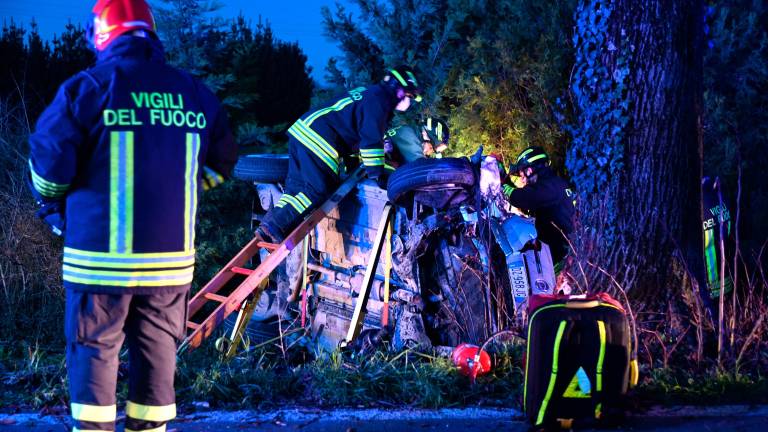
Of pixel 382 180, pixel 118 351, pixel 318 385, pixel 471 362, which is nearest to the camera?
pixel 118 351

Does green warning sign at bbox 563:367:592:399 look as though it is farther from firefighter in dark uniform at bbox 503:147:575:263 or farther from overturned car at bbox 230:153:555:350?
firefighter in dark uniform at bbox 503:147:575:263

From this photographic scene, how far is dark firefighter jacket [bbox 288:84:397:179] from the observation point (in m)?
6.59

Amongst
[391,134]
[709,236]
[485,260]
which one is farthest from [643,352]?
[391,134]

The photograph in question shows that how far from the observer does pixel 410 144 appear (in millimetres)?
6875

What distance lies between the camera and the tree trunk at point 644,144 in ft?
16.6

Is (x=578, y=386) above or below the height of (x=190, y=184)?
below

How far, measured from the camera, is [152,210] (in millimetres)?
3234

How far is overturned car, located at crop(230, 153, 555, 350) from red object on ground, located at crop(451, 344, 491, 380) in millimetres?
648

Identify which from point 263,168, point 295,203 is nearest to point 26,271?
point 263,168

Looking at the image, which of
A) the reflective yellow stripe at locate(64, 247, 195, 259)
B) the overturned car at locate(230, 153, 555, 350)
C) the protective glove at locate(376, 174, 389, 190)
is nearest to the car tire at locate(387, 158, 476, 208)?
the overturned car at locate(230, 153, 555, 350)

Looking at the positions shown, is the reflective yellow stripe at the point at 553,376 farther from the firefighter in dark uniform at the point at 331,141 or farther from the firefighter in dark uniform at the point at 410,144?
the firefighter in dark uniform at the point at 410,144

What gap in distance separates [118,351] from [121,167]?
713mm

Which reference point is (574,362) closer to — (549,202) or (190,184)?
(190,184)

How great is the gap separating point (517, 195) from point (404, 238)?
1344mm
